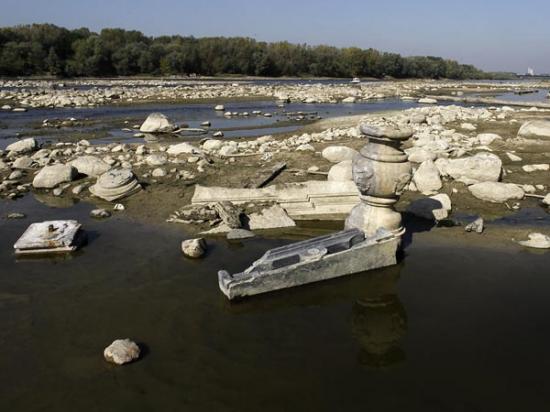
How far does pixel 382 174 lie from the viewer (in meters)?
5.76

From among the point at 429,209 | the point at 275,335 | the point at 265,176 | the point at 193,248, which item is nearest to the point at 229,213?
the point at 193,248

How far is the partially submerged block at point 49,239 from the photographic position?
634cm

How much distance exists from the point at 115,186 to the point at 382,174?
5.76 m

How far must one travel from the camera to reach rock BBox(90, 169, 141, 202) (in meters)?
9.07

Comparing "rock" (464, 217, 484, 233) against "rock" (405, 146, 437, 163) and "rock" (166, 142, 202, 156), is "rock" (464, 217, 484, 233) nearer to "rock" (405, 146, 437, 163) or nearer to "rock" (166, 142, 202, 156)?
"rock" (405, 146, 437, 163)

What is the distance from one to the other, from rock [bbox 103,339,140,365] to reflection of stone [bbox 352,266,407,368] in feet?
6.87

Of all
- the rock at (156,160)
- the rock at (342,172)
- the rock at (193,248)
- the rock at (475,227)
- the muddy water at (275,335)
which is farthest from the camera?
the rock at (156,160)

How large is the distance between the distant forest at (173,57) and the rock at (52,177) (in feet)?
221

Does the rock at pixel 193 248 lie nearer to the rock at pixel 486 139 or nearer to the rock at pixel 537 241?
the rock at pixel 537 241

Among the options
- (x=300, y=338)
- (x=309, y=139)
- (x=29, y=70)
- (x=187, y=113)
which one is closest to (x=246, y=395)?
(x=300, y=338)

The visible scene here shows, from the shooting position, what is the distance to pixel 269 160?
39.8ft

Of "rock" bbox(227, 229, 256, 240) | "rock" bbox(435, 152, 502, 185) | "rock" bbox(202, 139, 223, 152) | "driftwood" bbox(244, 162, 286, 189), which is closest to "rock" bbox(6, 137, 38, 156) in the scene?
"rock" bbox(202, 139, 223, 152)

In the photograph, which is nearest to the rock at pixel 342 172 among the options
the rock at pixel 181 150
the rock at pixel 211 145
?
the rock at pixel 181 150

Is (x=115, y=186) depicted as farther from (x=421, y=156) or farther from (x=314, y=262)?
(x=421, y=156)
